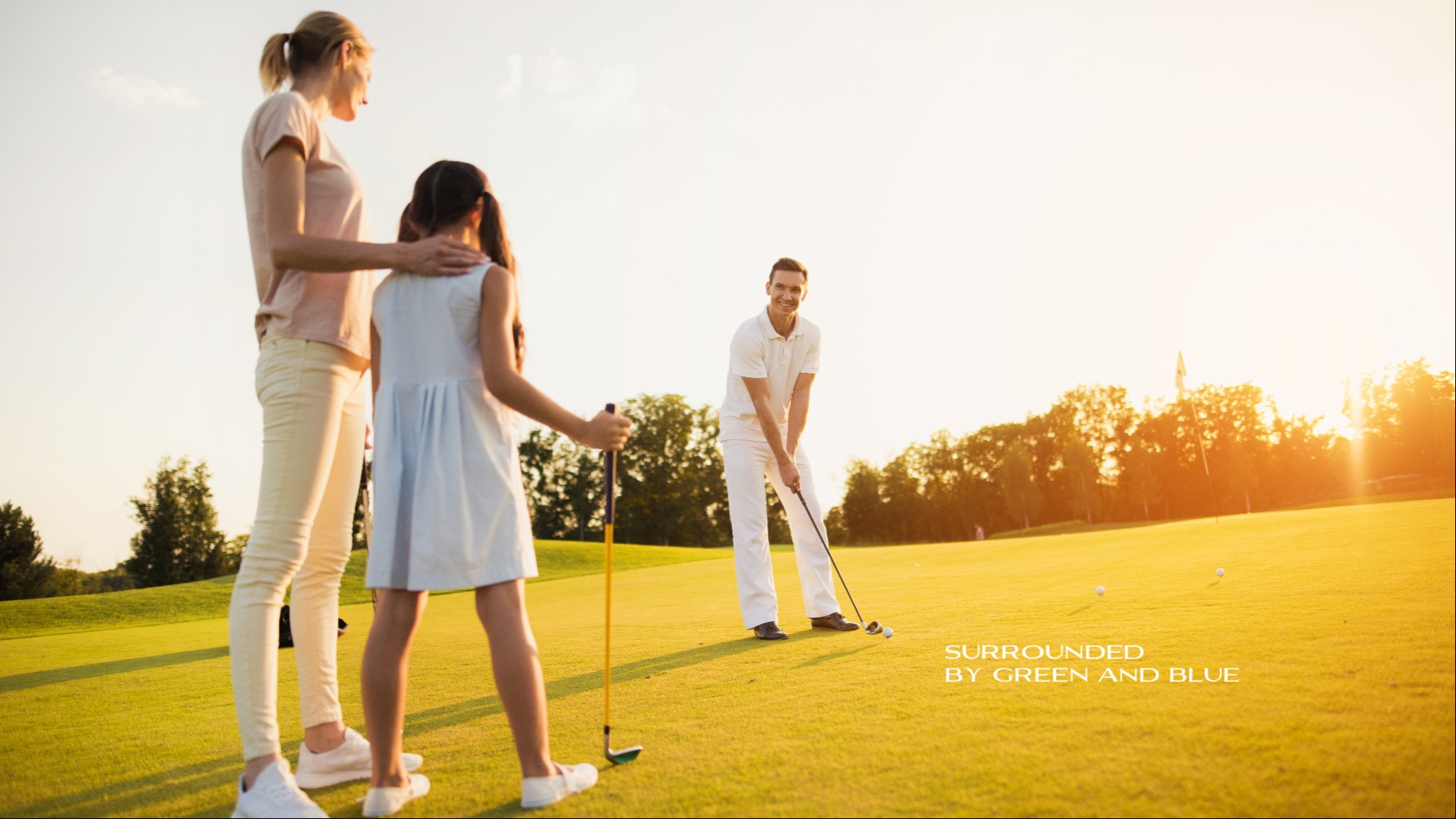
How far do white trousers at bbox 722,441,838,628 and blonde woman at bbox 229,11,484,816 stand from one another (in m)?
3.00

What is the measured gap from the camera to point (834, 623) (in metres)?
5.29

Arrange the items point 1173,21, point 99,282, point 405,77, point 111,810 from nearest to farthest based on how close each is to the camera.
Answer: point 111,810
point 1173,21
point 405,77
point 99,282

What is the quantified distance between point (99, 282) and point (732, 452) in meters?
17.1

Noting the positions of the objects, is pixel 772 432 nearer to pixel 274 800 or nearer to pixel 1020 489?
pixel 274 800

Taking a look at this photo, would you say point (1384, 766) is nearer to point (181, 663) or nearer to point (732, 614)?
point (732, 614)

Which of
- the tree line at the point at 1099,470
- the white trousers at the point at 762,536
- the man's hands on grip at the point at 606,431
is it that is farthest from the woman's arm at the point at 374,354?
the tree line at the point at 1099,470

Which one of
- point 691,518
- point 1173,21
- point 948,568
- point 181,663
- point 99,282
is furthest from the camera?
point 691,518

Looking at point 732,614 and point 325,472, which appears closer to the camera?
point 325,472

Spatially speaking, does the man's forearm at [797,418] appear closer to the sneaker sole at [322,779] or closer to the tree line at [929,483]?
the sneaker sole at [322,779]

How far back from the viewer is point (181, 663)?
693 cm

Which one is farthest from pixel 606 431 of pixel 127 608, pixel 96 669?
pixel 127 608

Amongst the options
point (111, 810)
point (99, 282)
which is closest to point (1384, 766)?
point (111, 810)

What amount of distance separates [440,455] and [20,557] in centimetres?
5292

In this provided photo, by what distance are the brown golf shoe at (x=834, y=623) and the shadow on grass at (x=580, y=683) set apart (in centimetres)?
57
